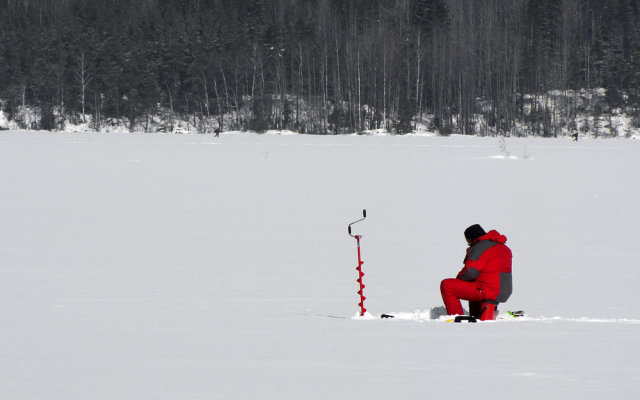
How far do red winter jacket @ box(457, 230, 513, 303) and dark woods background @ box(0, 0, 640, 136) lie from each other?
51.7m

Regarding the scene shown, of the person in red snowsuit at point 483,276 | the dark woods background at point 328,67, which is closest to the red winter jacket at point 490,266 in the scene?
the person in red snowsuit at point 483,276

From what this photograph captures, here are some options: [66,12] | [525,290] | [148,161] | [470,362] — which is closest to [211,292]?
[525,290]

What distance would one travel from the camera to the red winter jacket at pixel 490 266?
7020mm

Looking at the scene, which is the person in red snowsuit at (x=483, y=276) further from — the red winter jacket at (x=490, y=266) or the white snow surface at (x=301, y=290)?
the white snow surface at (x=301, y=290)

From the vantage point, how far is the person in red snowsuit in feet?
23.0

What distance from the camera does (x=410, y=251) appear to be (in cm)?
1227

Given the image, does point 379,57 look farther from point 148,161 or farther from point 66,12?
point 148,161

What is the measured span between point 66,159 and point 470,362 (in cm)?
2675

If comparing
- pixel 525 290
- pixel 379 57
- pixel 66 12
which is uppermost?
pixel 66 12

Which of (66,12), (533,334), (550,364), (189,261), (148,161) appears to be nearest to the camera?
(550,364)

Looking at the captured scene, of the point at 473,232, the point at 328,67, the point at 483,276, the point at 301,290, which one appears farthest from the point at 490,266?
the point at 328,67

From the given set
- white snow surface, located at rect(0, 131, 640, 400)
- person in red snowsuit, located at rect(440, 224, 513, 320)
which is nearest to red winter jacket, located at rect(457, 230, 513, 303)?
person in red snowsuit, located at rect(440, 224, 513, 320)

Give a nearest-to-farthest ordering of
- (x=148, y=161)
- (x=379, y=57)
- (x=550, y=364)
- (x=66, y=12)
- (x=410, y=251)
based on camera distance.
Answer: (x=550, y=364)
(x=410, y=251)
(x=148, y=161)
(x=379, y=57)
(x=66, y=12)

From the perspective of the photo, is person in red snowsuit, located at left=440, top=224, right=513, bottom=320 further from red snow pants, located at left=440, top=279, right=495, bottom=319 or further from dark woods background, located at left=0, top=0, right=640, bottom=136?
dark woods background, located at left=0, top=0, right=640, bottom=136
